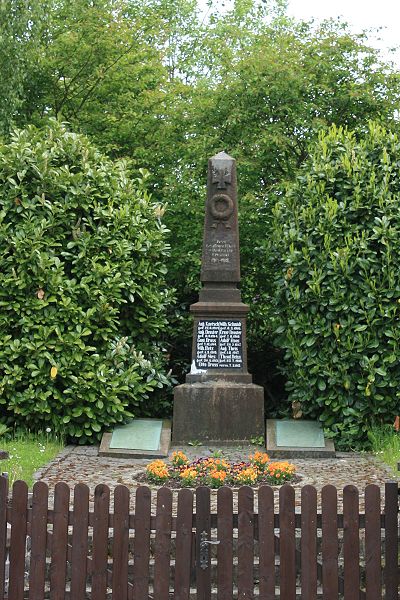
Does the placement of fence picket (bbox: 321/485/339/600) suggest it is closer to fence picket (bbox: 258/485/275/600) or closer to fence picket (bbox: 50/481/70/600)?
fence picket (bbox: 258/485/275/600)

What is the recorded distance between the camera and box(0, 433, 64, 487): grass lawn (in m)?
8.16

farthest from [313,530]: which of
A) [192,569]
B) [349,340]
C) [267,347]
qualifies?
[267,347]

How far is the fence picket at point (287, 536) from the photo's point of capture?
16.1 feet

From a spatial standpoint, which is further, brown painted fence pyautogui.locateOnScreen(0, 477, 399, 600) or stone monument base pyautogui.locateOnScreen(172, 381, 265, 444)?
stone monument base pyautogui.locateOnScreen(172, 381, 265, 444)

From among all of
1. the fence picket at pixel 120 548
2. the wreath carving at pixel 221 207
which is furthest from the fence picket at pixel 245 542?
the wreath carving at pixel 221 207

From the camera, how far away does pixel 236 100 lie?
49.1 feet

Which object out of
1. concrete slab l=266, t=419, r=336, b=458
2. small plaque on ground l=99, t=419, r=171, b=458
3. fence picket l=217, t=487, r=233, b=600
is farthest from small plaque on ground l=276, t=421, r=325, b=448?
fence picket l=217, t=487, r=233, b=600

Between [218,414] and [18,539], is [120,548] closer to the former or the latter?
[18,539]

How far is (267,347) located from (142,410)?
2911mm

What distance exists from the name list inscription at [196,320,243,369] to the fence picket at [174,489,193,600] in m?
6.35

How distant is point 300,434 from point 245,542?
5.79 metres

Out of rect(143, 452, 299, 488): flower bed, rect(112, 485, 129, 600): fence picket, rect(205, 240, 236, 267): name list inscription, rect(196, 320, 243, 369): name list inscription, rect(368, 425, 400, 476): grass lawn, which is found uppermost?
rect(205, 240, 236, 267): name list inscription

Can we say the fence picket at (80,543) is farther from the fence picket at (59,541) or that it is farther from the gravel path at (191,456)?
the gravel path at (191,456)

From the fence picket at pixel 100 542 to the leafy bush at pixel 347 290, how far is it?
19.2ft
